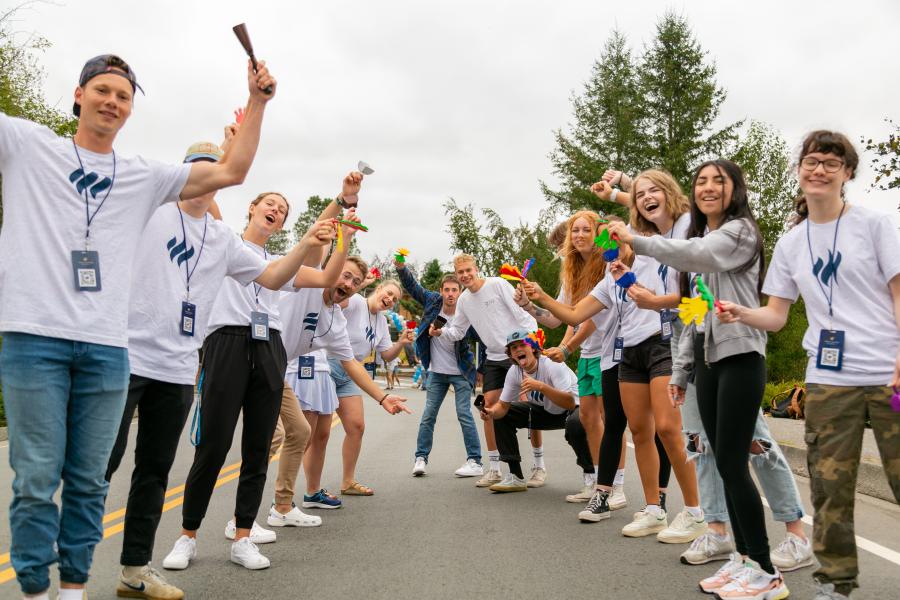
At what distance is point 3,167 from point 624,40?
4347 cm

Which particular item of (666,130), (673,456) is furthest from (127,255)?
(666,130)

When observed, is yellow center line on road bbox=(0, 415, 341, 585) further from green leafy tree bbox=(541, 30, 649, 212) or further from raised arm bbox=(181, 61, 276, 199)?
green leafy tree bbox=(541, 30, 649, 212)

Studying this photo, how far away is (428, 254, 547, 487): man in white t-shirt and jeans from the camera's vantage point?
8219 mm

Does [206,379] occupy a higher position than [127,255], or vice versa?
[127,255]

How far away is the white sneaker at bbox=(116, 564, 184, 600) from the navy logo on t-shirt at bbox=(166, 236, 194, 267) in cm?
153

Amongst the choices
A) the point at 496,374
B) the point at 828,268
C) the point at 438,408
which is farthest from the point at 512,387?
the point at 828,268

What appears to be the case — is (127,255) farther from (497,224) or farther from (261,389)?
(497,224)

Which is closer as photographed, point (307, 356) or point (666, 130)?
point (307, 356)

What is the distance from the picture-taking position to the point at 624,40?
142ft

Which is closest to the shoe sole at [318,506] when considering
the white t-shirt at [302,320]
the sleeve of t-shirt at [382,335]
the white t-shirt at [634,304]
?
the white t-shirt at [302,320]

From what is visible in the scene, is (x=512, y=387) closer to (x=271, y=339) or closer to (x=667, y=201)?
(x=667, y=201)

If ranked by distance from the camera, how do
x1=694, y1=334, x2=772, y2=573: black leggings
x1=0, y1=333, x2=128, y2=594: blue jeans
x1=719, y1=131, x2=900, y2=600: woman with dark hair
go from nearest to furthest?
x1=0, y1=333, x2=128, y2=594: blue jeans → x1=719, y1=131, x2=900, y2=600: woman with dark hair → x1=694, y1=334, x2=772, y2=573: black leggings

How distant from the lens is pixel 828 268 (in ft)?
12.2

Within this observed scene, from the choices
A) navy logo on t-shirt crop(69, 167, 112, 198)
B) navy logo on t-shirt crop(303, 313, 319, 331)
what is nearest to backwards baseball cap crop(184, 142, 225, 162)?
navy logo on t-shirt crop(69, 167, 112, 198)
